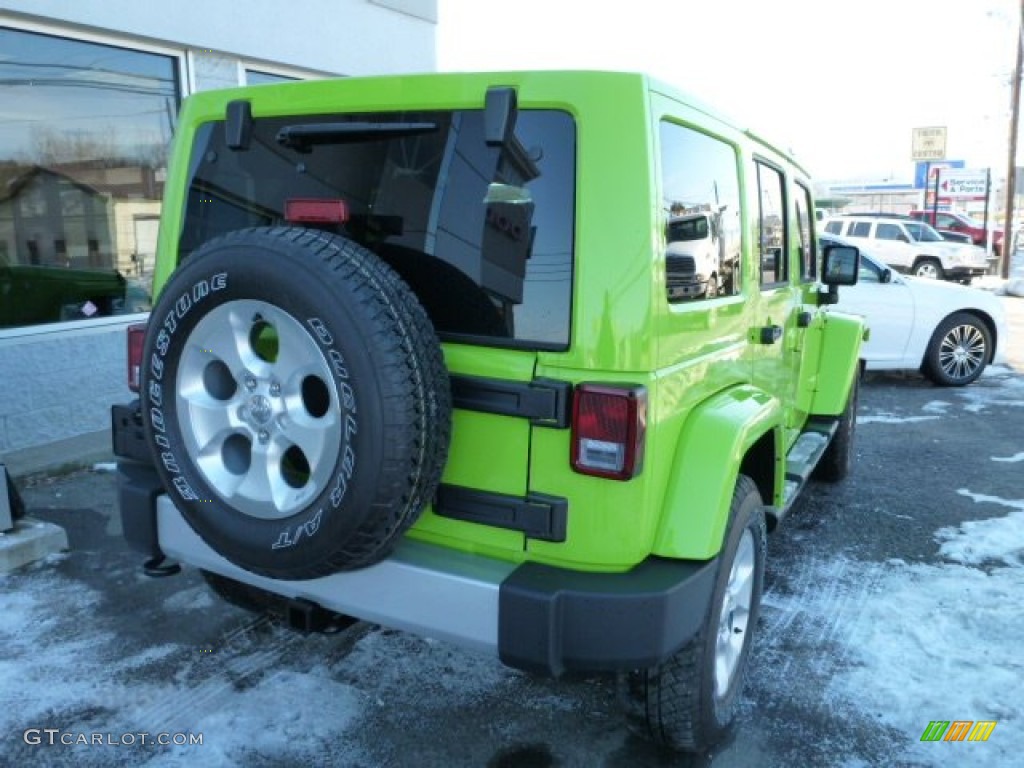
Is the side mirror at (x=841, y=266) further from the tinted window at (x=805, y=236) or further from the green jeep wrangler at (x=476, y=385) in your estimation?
the green jeep wrangler at (x=476, y=385)

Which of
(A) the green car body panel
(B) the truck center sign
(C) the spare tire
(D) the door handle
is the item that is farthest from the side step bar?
(B) the truck center sign

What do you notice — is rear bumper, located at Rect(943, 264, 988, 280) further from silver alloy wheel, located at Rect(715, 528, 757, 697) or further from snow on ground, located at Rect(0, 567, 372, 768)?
snow on ground, located at Rect(0, 567, 372, 768)

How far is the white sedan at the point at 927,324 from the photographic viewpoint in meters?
8.62

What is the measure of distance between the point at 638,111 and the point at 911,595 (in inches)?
108

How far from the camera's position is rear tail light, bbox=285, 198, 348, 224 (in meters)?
2.33

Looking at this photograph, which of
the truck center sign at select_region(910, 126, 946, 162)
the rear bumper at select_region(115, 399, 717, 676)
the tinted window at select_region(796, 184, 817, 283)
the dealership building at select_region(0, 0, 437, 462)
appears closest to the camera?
the rear bumper at select_region(115, 399, 717, 676)

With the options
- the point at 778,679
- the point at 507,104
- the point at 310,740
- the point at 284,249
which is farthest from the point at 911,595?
the point at 284,249

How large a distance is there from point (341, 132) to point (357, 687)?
1.91 m

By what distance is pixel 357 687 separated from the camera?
306 cm

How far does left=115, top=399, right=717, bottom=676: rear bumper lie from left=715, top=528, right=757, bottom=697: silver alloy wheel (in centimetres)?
35

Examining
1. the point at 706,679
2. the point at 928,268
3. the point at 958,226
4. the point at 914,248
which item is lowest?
the point at 706,679

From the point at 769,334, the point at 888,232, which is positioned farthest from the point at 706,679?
the point at 888,232
